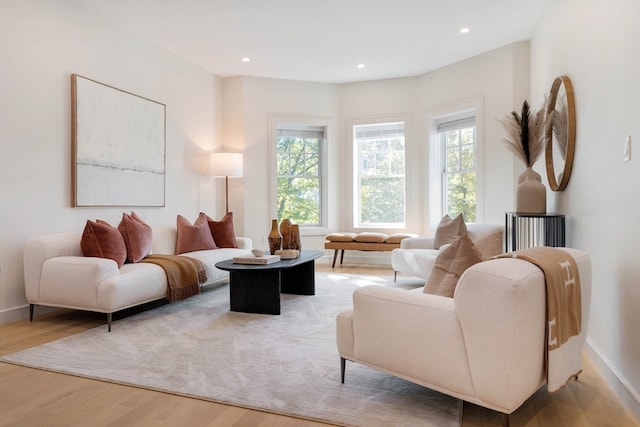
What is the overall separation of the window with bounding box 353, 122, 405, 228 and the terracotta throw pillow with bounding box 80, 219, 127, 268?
3931mm

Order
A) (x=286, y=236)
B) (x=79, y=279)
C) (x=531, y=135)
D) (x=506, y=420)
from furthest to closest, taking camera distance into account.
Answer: (x=286, y=236) < (x=531, y=135) < (x=79, y=279) < (x=506, y=420)

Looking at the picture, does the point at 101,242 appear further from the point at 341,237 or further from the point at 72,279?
the point at 341,237

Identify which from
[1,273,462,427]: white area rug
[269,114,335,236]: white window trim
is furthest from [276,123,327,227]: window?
[1,273,462,427]: white area rug

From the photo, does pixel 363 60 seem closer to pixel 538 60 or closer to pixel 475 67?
pixel 475 67

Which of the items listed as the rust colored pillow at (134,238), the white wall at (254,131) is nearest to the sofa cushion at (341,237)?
the white wall at (254,131)

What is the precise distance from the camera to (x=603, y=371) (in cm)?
234

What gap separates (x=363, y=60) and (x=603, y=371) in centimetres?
454

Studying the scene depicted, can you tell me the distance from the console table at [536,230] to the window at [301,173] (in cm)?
327

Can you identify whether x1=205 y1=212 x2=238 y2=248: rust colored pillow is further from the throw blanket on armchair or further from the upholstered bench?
the throw blanket on armchair

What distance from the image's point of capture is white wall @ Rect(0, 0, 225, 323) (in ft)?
11.2

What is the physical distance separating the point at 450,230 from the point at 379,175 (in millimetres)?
2366

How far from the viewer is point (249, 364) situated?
98.0 inches

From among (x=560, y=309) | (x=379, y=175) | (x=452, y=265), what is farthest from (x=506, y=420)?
(x=379, y=175)

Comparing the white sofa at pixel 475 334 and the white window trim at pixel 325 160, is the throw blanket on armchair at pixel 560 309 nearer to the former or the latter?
the white sofa at pixel 475 334
